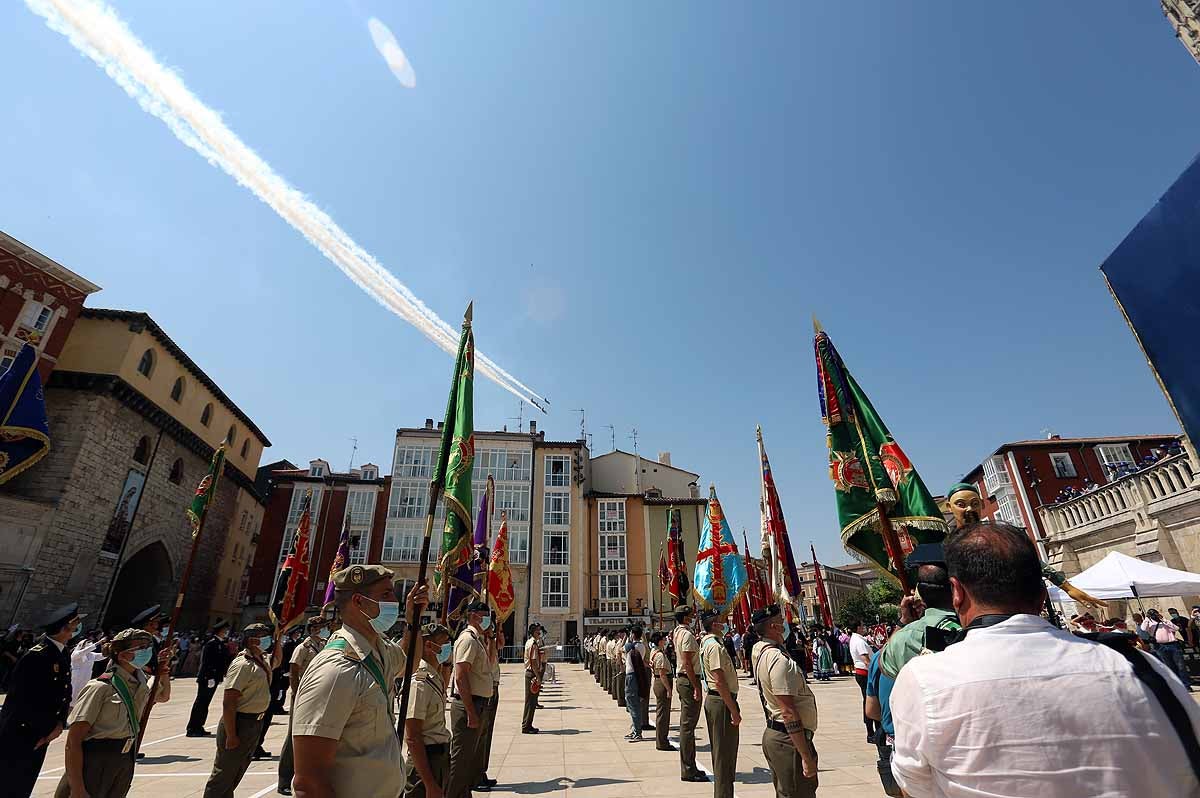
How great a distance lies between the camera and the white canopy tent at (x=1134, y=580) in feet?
38.7

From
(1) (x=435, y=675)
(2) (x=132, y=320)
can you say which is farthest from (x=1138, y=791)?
(2) (x=132, y=320)

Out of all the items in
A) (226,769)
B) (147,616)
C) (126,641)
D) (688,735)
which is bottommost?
(688,735)

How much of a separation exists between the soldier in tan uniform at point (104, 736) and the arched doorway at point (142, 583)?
102 feet

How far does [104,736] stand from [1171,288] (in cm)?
778

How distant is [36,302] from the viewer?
23.3 meters

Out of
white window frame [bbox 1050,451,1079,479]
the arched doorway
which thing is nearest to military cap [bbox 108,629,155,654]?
the arched doorway

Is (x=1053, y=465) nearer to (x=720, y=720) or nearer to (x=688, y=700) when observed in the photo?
(x=688, y=700)

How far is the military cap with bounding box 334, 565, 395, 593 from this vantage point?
10.1ft

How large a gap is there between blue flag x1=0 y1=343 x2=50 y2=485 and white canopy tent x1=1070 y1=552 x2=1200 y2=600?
75.4 ft

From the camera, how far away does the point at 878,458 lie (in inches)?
221

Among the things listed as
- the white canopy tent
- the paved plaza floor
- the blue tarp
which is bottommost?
the paved plaza floor

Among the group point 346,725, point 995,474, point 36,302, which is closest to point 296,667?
point 346,725

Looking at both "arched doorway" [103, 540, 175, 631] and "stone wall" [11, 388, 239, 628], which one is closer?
"stone wall" [11, 388, 239, 628]

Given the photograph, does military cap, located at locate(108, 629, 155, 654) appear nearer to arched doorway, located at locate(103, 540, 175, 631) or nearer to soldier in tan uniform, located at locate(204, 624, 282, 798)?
soldier in tan uniform, located at locate(204, 624, 282, 798)
